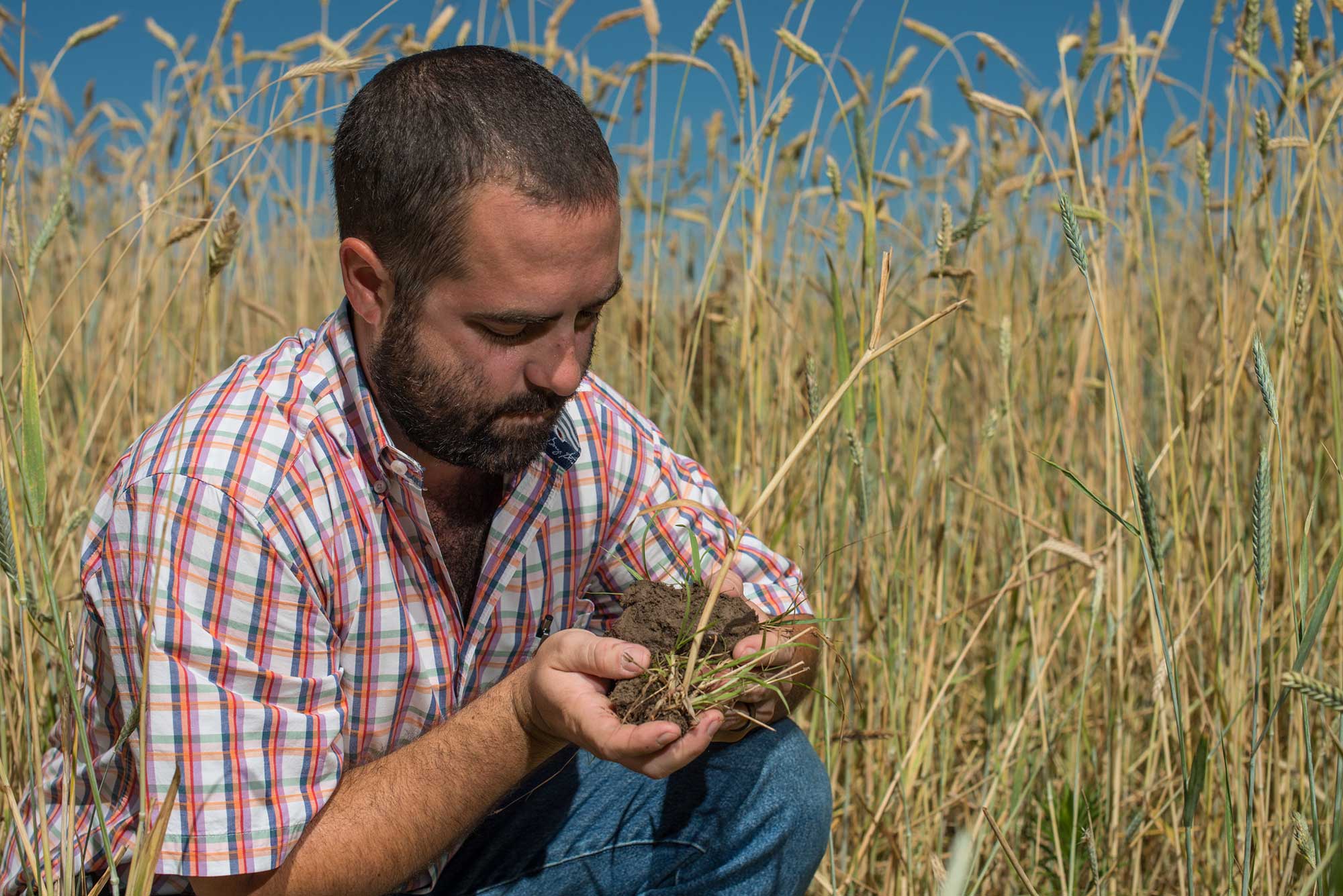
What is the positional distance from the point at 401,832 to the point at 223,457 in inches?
18.5

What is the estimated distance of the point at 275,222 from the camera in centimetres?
348

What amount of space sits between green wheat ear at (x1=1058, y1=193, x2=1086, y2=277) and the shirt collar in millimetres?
684

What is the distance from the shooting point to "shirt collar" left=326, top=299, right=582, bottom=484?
1338 millimetres

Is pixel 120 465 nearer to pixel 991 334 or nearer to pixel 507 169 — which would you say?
pixel 507 169

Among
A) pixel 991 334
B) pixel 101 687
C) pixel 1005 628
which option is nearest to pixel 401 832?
pixel 101 687

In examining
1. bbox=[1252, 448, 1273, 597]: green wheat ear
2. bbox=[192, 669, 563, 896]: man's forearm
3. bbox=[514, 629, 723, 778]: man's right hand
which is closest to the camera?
bbox=[1252, 448, 1273, 597]: green wheat ear

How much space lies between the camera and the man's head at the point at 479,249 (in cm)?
127

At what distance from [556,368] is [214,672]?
0.50m

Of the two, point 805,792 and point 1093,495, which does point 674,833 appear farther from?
point 1093,495

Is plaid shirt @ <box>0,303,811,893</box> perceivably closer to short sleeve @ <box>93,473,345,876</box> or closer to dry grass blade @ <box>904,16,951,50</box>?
short sleeve @ <box>93,473,345,876</box>

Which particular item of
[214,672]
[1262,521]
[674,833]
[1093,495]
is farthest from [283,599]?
[1262,521]

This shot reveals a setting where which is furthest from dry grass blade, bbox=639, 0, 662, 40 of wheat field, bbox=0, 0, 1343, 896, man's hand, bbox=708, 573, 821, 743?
man's hand, bbox=708, 573, 821, 743

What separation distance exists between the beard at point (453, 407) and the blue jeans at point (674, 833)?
47cm

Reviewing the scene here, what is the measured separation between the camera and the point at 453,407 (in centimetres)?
131
